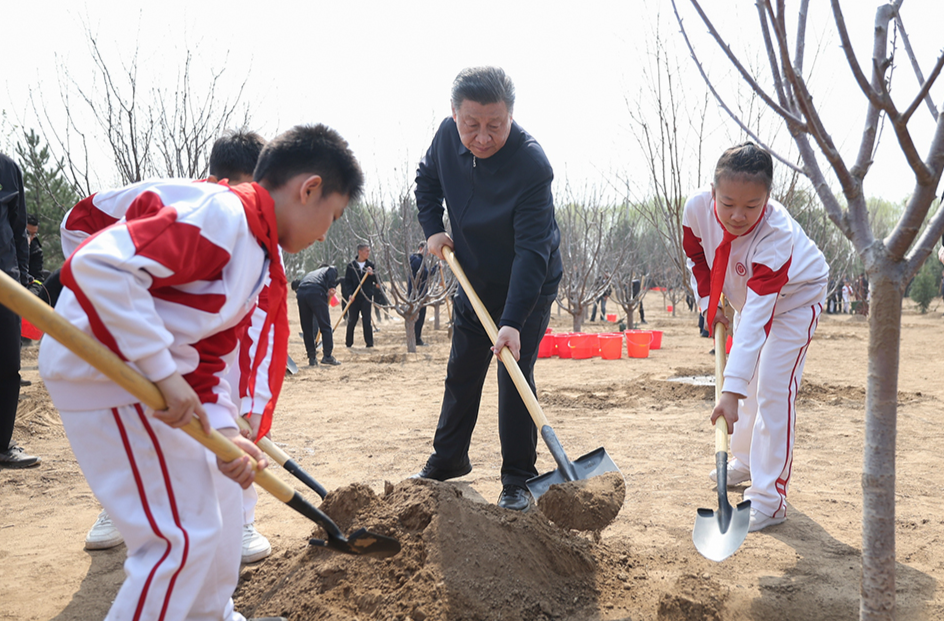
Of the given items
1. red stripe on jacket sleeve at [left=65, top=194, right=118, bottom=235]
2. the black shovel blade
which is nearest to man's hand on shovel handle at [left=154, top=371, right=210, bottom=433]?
the black shovel blade

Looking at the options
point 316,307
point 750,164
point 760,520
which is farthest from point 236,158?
point 316,307

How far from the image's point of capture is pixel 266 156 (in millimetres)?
1832

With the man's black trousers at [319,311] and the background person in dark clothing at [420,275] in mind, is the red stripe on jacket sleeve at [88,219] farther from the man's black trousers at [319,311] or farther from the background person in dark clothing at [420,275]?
the background person in dark clothing at [420,275]

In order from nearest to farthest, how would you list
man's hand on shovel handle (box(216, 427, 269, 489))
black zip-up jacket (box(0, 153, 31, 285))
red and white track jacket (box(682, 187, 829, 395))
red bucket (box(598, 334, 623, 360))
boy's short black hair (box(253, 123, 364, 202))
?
man's hand on shovel handle (box(216, 427, 269, 489)) < boy's short black hair (box(253, 123, 364, 202)) < red and white track jacket (box(682, 187, 829, 395)) < black zip-up jacket (box(0, 153, 31, 285)) < red bucket (box(598, 334, 623, 360))

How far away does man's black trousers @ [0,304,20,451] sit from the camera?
371 cm

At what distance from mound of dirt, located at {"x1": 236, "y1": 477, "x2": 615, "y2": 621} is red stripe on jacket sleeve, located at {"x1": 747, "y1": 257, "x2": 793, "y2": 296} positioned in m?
1.32

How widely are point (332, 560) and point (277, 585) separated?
0.22 meters

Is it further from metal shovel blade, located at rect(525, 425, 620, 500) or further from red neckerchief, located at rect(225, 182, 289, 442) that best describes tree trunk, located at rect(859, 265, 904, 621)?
red neckerchief, located at rect(225, 182, 289, 442)

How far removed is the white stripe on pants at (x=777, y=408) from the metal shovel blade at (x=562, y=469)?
→ 0.75 meters

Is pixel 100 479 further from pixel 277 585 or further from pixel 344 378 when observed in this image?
pixel 344 378

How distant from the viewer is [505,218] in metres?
3.11

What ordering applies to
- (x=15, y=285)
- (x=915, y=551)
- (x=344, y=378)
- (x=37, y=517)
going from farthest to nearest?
(x=344, y=378) → (x=37, y=517) → (x=915, y=551) → (x=15, y=285)

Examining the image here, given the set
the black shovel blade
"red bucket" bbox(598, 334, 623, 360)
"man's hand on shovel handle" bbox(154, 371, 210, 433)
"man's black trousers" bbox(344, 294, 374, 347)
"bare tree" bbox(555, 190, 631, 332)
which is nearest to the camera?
"man's hand on shovel handle" bbox(154, 371, 210, 433)

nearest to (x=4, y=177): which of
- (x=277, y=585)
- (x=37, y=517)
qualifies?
(x=37, y=517)
